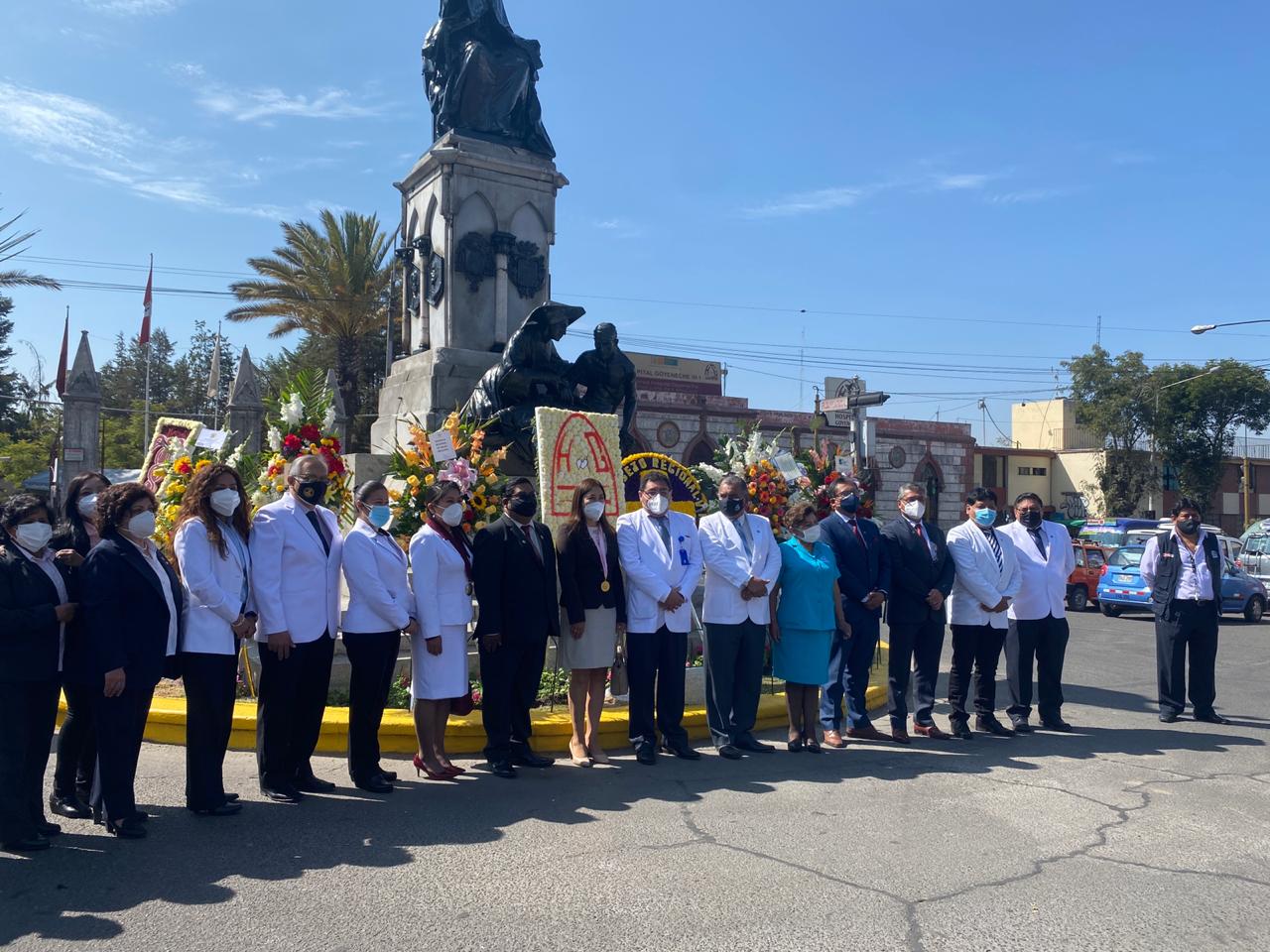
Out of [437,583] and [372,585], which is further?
[437,583]

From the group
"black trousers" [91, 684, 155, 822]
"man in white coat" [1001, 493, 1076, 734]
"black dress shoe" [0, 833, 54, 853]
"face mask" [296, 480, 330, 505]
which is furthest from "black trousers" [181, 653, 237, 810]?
"man in white coat" [1001, 493, 1076, 734]

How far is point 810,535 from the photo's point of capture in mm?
7656

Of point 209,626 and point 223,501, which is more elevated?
point 223,501

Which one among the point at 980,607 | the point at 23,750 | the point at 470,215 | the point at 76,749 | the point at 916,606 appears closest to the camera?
the point at 23,750

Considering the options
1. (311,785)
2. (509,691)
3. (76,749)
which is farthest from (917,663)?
(76,749)

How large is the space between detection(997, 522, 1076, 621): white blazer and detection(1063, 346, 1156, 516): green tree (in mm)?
38736

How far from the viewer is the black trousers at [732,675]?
7367 millimetres

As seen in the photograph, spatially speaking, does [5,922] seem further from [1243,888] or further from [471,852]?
[1243,888]

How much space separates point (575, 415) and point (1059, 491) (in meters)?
51.0

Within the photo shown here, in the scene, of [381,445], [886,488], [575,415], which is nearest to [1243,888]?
[575,415]

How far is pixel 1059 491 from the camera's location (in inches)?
2153

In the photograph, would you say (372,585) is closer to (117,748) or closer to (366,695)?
(366,695)

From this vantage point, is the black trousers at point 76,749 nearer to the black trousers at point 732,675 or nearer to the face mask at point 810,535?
the black trousers at point 732,675

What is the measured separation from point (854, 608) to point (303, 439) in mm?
4569
